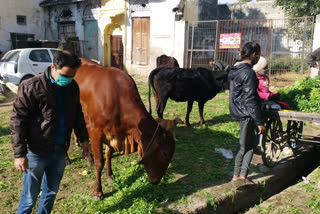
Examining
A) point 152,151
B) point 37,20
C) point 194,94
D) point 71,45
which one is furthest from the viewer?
point 37,20

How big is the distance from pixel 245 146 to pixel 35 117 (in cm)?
253

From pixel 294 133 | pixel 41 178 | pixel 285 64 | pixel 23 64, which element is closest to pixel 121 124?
pixel 41 178

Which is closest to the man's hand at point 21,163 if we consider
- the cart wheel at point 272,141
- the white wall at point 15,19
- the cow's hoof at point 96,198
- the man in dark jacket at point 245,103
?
the cow's hoof at point 96,198

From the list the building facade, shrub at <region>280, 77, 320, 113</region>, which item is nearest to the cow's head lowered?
shrub at <region>280, 77, 320, 113</region>

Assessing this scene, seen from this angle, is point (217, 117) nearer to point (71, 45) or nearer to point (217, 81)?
point (217, 81)

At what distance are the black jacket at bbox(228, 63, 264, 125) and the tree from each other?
13975 mm

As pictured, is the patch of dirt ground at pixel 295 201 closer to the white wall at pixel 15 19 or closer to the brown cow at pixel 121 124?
the brown cow at pixel 121 124

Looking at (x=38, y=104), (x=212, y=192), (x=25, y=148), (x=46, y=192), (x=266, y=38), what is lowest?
(x=212, y=192)

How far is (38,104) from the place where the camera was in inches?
95.9

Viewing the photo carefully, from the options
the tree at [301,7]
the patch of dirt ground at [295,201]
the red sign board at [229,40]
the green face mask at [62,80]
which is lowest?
the patch of dirt ground at [295,201]

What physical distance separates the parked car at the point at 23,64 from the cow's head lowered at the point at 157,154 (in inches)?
308

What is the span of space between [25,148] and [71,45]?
16086 mm

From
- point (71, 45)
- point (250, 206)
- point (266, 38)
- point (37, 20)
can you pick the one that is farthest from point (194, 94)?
point (37, 20)

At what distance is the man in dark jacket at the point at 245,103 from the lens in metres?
3.42
